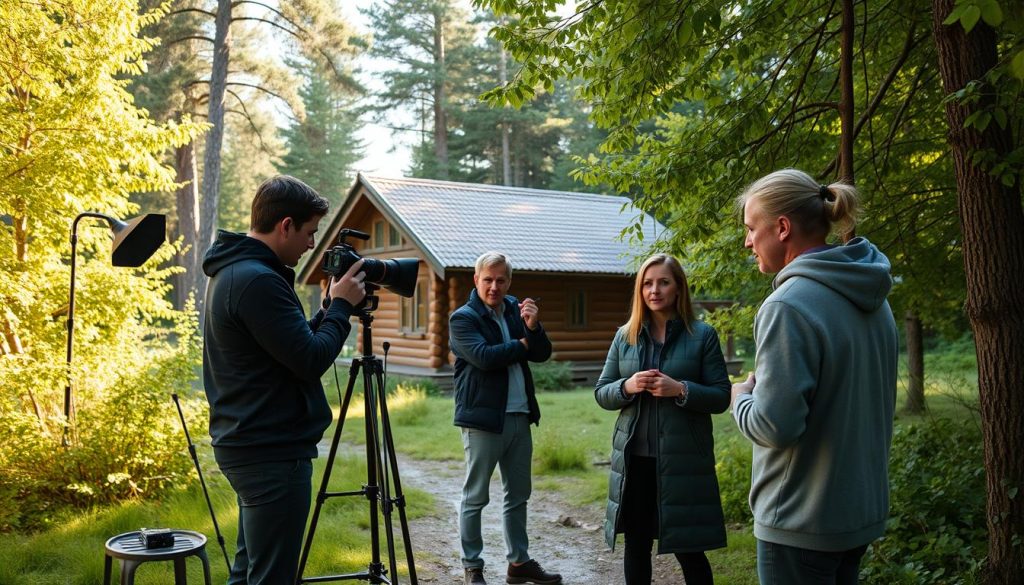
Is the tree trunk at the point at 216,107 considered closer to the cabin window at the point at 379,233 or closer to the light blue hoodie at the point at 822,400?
the cabin window at the point at 379,233

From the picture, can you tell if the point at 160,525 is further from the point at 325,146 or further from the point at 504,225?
the point at 325,146

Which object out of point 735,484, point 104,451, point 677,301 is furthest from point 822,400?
point 104,451

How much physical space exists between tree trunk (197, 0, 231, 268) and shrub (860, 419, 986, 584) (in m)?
16.7

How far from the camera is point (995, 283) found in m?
3.72

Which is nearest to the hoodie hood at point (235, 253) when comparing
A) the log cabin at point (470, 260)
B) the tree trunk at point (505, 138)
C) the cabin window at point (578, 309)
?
the log cabin at point (470, 260)

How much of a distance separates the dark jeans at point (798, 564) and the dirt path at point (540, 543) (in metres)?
2.76

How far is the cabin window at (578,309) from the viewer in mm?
17781

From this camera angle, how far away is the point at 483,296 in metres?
4.63

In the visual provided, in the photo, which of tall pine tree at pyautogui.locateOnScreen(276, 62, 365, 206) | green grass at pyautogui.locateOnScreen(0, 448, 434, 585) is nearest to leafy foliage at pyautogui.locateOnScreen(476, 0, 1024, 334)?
green grass at pyautogui.locateOnScreen(0, 448, 434, 585)

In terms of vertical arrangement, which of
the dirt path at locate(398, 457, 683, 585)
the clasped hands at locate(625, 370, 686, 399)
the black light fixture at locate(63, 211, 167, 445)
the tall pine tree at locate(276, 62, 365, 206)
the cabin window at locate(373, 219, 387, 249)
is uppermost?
the tall pine tree at locate(276, 62, 365, 206)

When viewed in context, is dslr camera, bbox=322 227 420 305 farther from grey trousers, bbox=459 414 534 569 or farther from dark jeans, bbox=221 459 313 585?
grey trousers, bbox=459 414 534 569

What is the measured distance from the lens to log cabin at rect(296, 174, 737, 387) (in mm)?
16078

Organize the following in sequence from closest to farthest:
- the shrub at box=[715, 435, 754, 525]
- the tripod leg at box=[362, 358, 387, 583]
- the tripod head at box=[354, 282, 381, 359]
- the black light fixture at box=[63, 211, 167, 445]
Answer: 1. the tripod head at box=[354, 282, 381, 359]
2. the tripod leg at box=[362, 358, 387, 583]
3. the black light fixture at box=[63, 211, 167, 445]
4. the shrub at box=[715, 435, 754, 525]

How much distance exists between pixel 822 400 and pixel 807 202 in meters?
0.56
